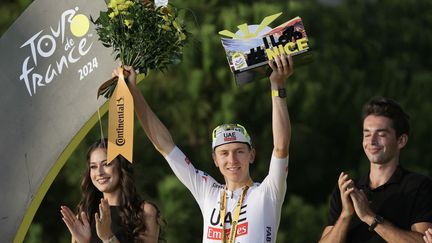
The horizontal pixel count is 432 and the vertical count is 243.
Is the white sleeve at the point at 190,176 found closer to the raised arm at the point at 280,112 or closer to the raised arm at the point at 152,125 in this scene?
the raised arm at the point at 152,125

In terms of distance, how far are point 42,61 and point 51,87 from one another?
171 millimetres

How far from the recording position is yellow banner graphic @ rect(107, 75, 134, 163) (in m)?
7.07

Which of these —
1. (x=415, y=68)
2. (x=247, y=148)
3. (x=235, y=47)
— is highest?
(x=415, y=68)

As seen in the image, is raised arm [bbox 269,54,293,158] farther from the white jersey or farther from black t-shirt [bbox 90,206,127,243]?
black t-shirt [bbox 90,206,127,243]

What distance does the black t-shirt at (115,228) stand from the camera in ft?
23.7

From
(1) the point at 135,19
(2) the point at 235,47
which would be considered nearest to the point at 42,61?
(1) the point at 135,19

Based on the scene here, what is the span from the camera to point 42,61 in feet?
Answer: 25.1

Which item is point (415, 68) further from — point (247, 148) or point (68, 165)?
point (247, 148)

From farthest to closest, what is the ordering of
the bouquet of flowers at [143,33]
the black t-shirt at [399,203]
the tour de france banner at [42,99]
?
the tour de france banner at [42,99] → the bouquet of flowers at [143,33] → the black t-shirt at [399,203]

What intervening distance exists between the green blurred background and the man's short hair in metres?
8.84

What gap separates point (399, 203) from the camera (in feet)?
22.8

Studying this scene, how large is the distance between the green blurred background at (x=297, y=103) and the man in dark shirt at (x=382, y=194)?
29.1 feet

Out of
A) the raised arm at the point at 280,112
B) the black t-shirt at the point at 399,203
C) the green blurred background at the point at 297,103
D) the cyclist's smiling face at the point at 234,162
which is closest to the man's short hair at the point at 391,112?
the black t-shirt at the point at 399,203

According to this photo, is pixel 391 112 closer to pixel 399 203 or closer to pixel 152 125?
pixel 399 203
